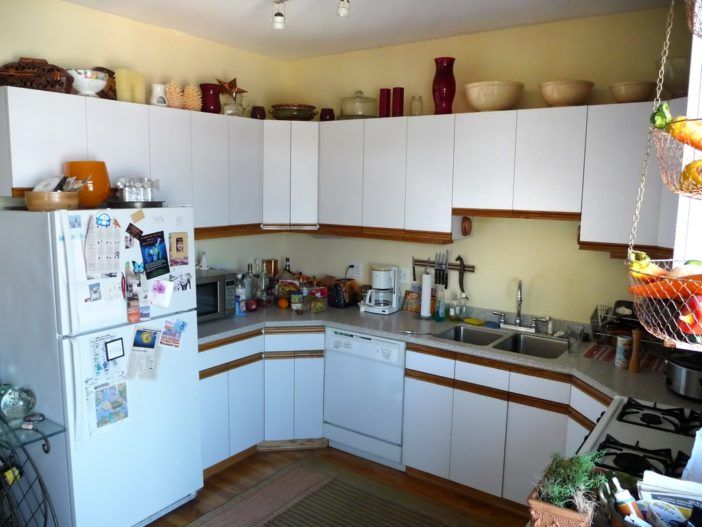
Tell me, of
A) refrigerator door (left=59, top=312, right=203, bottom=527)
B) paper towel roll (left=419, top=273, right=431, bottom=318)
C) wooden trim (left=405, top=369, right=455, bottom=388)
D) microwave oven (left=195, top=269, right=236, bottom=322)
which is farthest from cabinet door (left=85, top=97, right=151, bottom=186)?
wooden trim (left=405, top=369, right=455, bottom=388)

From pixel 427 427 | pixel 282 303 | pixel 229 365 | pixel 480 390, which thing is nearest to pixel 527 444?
pixel 480 390

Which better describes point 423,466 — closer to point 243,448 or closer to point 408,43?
point 243,448

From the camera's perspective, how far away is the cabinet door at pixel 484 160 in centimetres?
311

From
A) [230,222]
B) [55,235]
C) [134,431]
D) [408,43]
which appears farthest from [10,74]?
[408,43]

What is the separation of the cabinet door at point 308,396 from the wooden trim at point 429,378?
0.68m

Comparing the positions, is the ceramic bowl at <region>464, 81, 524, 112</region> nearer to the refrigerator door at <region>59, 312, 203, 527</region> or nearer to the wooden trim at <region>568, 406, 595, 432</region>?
the wooden trim at <region>568, 406, 595, 432</region>

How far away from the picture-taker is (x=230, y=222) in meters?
3.65

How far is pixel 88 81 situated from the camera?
281cm

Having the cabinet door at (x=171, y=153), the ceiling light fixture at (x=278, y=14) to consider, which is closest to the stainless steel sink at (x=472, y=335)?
the cabinet door at (x=171, y=153)

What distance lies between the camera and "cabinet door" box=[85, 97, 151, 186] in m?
2.84

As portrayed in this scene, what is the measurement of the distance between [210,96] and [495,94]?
1.83 meters

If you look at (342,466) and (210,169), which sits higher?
(210,169)

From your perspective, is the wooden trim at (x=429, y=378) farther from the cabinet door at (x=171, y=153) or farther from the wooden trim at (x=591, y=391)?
the cabinet door at (x=171, y=153)

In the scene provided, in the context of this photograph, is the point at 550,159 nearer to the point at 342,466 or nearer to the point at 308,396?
the point at 308,396
